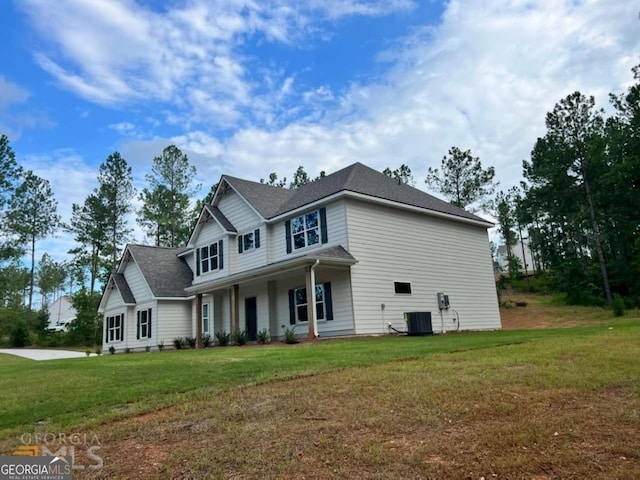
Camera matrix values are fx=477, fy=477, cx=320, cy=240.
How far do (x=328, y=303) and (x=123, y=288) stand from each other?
605 inches

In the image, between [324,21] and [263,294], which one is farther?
[263,294]

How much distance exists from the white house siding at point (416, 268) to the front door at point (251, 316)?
6139mm

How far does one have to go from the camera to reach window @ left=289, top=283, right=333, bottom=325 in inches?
700

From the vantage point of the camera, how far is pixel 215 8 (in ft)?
40.4

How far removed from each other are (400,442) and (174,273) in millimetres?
24954

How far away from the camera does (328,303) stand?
17.7m

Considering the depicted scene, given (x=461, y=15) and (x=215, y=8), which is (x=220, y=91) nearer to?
(x=215, y=8)

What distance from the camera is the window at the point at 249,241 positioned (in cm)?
2120

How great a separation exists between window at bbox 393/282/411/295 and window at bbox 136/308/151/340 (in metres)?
14.1

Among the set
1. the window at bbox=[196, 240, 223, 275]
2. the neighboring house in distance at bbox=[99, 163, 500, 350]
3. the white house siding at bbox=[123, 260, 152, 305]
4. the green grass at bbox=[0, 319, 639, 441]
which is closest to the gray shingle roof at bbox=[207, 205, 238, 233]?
the neighboring house in distance at bbox=[99, 163, 500, 350]

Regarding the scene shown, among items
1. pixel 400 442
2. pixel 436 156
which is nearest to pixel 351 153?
pixel 436 156

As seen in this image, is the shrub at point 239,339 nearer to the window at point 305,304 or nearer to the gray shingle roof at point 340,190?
the window at point 305,304

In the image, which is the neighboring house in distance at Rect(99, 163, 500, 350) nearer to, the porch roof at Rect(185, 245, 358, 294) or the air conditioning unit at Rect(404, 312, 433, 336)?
the porch roof at Rect(185, 245, 358, 294)

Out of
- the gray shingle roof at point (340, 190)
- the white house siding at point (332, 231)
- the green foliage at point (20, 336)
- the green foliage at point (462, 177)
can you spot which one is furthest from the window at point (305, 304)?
the green foliage at point (20, 336)
